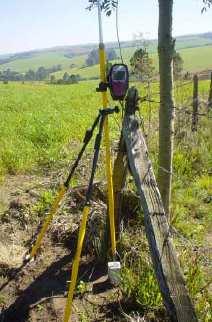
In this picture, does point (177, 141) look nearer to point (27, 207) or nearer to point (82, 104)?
point (27, 207)

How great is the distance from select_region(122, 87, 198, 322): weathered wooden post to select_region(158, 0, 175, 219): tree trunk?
0.48 metres

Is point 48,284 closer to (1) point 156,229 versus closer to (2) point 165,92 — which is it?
(1) point 156,229

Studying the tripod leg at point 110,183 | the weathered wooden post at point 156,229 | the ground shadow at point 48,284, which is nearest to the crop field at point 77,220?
the ground shadow at point 48,284

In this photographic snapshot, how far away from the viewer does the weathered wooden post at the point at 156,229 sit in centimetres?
279

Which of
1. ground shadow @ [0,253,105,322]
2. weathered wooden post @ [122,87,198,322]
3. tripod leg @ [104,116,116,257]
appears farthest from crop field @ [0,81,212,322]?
weathered wooden post @ [122,87,198,322]

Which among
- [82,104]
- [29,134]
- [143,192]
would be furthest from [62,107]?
[143,192]

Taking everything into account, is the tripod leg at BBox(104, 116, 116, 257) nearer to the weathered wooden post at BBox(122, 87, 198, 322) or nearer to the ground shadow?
the weathered wooden post at BBox(122, 87, 198, 322)

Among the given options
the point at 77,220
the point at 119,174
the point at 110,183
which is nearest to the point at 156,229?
the point at 110,183

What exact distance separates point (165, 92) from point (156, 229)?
1493mm

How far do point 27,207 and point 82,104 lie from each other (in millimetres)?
12857

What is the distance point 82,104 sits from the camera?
1808 centimetres

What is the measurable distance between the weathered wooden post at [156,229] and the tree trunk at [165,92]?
1.56 ft

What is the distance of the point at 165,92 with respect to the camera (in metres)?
4.16

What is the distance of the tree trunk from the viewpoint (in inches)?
156
